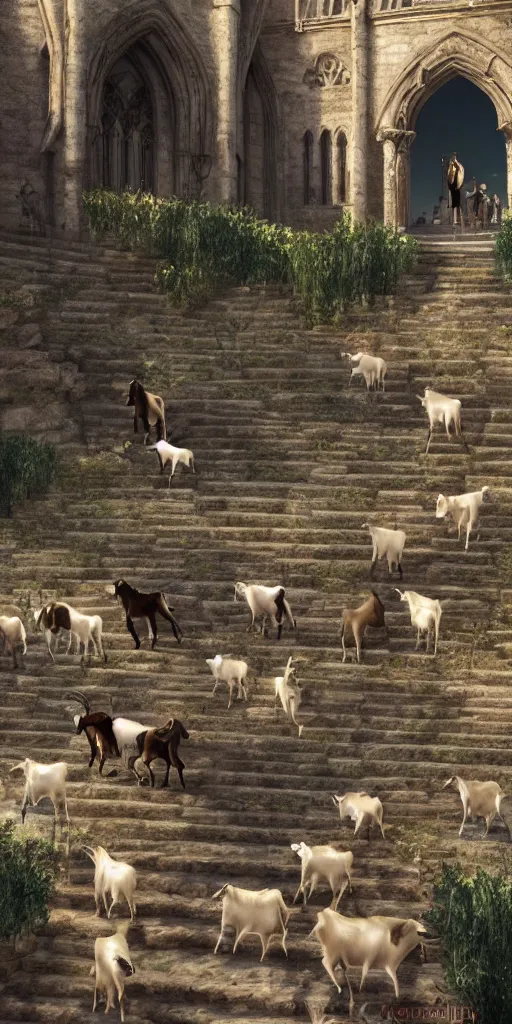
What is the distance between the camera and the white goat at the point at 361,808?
14.4 meters

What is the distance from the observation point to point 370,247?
25.1 metres

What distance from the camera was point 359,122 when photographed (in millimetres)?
36969

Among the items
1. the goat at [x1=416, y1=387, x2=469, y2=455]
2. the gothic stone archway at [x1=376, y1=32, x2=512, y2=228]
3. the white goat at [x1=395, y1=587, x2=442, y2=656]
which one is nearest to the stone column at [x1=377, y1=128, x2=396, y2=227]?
the gothic stone archway at [x1=376, y1=32, x2=512, y2=228]

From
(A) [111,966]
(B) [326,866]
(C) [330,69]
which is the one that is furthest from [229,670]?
(C) [330,69]

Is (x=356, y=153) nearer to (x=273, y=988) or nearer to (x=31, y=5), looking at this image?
(x=31, y=5)

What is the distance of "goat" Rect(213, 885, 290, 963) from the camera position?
41.5ft

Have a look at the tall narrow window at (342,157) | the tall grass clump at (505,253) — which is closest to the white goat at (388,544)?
the tall grass clump at (505,253)

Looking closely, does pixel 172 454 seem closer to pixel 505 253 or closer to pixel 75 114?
pixel 505 253

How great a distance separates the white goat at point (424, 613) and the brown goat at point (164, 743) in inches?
138

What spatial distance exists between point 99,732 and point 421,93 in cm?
2547

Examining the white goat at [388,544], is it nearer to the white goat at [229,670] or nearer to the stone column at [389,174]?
the white goat at [229,670]

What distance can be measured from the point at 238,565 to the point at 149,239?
32.5 feet

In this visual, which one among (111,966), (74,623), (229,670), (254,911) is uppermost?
(74,623)

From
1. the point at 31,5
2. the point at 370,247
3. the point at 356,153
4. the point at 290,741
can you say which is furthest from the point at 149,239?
the point at 290,741
